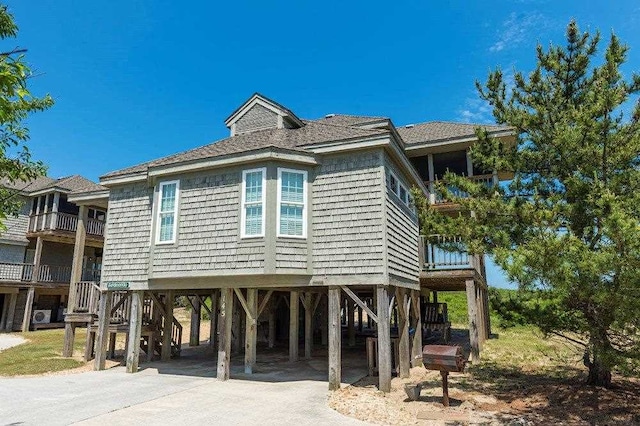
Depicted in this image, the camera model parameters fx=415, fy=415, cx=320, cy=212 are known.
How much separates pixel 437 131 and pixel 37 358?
58.4ft

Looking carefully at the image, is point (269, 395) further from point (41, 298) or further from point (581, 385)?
point (41, 298)

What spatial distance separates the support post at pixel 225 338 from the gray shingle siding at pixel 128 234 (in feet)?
9.68

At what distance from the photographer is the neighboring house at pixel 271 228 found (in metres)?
10.4

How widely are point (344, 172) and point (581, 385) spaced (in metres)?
7.51

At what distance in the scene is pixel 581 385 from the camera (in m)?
9.57

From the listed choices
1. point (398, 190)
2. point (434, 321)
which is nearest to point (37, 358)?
point (398, 190)

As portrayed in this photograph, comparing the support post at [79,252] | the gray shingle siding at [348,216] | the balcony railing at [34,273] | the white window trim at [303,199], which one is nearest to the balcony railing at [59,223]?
the balcony railing at [34,273]

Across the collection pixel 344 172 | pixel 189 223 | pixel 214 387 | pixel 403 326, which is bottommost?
pixel 214 387

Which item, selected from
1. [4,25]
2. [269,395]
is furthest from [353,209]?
[4,25]

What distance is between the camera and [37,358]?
14328 millimetres

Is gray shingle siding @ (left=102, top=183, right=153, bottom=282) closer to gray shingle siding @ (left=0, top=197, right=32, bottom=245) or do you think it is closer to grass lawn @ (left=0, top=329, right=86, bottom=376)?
grass lawn @ (left=0, top=329, right=86, bottom=376)

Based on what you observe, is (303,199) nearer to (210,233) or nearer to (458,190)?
(210,233)

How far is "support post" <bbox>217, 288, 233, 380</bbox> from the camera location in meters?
11.2

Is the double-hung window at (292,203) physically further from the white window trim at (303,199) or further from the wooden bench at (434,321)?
the wooden bench at (434,321)
